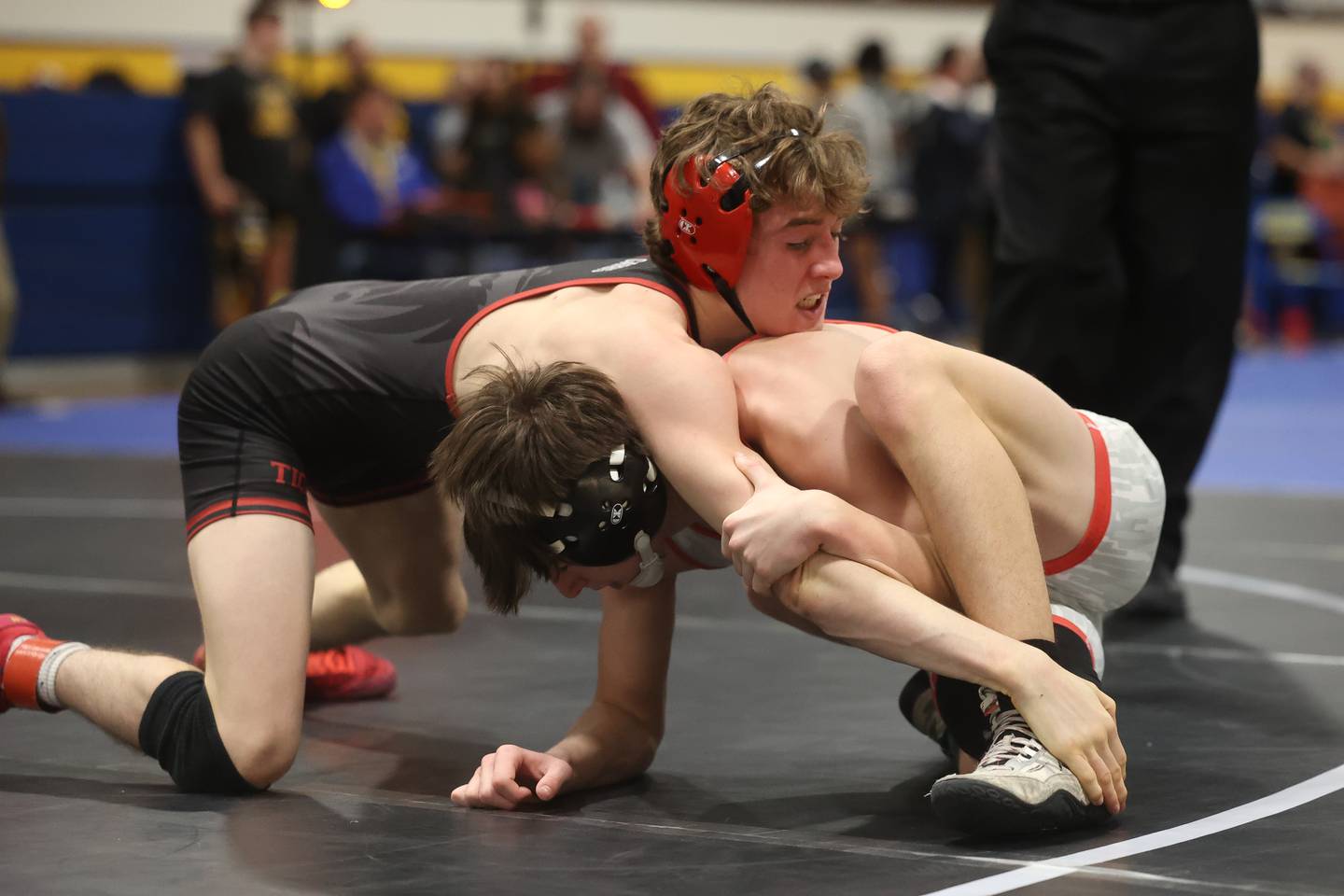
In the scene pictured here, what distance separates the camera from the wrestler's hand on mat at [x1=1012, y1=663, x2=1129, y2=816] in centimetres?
254

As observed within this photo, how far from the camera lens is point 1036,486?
2861 millimetres

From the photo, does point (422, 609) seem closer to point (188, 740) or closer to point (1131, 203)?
point (188, 740)

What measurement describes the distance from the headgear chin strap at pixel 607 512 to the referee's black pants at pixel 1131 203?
2.02m

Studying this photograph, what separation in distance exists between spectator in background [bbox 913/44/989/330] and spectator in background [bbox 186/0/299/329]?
4244 mm

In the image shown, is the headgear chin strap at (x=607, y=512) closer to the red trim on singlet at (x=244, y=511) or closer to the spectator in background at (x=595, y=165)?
the red trim on singlet at (x=244, y=511)

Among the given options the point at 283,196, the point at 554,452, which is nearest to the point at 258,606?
the point at 554,452

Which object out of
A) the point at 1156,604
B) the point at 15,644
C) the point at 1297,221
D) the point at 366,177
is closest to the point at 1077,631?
the point at 1156,604

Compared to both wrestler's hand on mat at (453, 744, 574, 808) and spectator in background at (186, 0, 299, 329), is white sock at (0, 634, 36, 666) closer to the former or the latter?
wrestler's hand on mat at (453, 744, 574, 808)

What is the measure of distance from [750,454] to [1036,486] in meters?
0.49

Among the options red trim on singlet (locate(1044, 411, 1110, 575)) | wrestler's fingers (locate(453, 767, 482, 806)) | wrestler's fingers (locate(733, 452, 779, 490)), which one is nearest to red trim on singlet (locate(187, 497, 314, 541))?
wrestler's fingers (locate(453, 767, 482, 806))

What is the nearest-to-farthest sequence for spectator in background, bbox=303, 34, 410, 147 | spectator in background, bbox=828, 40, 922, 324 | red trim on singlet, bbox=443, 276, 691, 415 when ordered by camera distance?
red trim on singlet, bbox=443, 276, 691, 415 → spectator in background, bbox=303, 34, 410, 147 → spectator in background, bbox=828, 40, 922, 324

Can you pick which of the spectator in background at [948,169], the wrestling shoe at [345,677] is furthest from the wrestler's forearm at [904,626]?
the spectator in background at [948,169]

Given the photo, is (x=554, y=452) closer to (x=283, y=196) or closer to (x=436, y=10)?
(x=283, y=196)

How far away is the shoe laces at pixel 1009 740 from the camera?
8.34 feet
